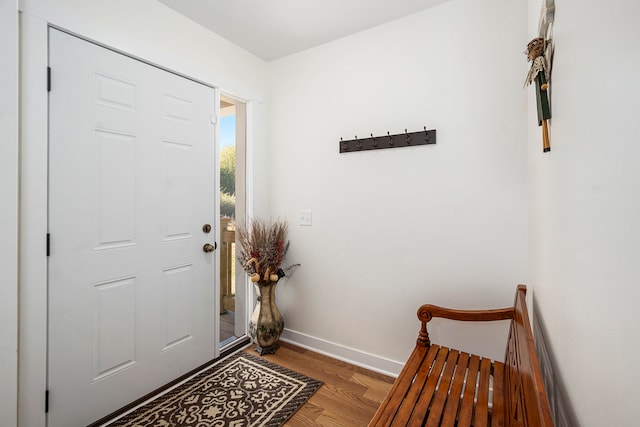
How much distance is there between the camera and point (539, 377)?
67cm

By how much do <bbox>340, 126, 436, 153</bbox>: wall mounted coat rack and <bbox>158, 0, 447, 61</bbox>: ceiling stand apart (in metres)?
0.81

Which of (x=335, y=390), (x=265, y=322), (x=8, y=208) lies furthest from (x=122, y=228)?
(x=335, y=390)

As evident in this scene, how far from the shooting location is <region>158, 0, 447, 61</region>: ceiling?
1.93 meters

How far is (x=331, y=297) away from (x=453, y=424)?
1.40 metres

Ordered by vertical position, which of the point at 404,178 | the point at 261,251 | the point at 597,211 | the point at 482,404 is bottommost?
the point at 482,404

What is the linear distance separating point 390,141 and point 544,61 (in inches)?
44.8

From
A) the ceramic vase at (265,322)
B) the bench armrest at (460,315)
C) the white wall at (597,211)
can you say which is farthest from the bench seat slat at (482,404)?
the ceramic vase at (265,322)

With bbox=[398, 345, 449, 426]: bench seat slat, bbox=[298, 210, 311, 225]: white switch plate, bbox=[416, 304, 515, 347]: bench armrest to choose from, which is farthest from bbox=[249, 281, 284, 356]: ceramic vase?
bbox=[398, 345, 449, 426]: bench seat slat

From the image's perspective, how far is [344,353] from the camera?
2332mm

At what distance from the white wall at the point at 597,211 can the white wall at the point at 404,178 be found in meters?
0.98

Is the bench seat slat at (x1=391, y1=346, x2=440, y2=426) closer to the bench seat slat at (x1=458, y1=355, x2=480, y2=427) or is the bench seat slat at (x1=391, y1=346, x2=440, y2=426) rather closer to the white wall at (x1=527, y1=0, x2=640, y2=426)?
the bench seat slat at (x1=458, y1=355, x2=480, y2=427)

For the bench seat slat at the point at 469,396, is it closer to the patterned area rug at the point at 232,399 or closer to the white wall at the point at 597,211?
the white wall at the point at 597,211

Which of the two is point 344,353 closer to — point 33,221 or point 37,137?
point 33,221

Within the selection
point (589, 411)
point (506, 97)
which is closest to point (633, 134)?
point (589, 411)
